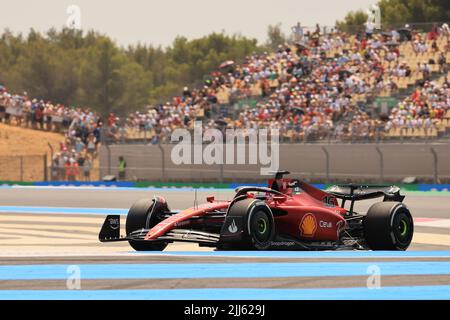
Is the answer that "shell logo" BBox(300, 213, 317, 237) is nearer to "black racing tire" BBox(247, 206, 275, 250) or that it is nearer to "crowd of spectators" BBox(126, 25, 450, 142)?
"black racing tire" BBox(247, 206, 275, 250)

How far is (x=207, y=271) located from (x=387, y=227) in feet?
11.8

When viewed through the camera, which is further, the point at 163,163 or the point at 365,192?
the point at 163,163

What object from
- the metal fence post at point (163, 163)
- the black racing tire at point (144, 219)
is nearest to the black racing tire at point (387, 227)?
the black racing tire at point (144, 219)

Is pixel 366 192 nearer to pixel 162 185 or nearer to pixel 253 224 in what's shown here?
pixel 253 224

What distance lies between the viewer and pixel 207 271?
11.6m

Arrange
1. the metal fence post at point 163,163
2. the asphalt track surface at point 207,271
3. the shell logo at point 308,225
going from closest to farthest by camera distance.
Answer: the asphalt track surface at point 207,271, the shell logo at point 308,225, the metal fence post at point 163,163

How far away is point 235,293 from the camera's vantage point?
32.2 feet

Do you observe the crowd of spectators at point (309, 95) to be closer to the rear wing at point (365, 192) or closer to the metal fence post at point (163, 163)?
the metal fence post at point (163, 163)

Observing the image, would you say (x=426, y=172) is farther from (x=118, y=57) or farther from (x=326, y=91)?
(x=118, y=57)

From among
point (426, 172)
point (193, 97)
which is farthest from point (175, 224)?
point (193, 97)

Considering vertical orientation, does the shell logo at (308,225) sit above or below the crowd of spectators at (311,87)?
below

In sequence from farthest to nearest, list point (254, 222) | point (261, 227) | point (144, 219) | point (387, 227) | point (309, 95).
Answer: point (309, 95) < point (144, 219) < point (387, 227) < point (261, 227) < point (254, 222)

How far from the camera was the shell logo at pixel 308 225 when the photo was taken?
46.6 feet

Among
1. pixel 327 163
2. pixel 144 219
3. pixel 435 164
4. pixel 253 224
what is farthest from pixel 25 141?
pixel 253 224
